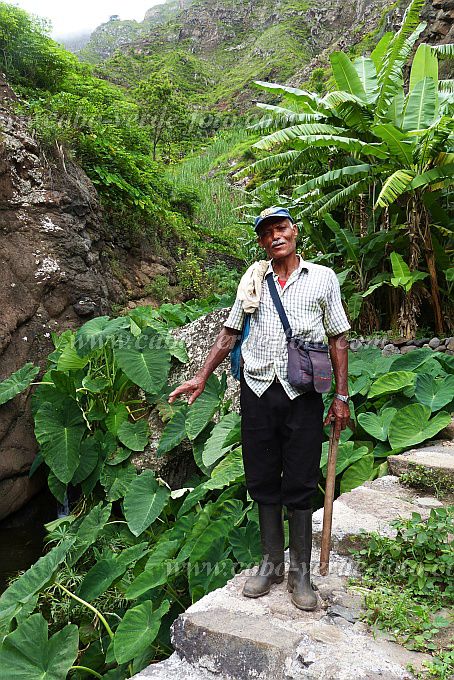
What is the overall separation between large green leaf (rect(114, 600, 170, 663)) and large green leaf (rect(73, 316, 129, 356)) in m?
2.64

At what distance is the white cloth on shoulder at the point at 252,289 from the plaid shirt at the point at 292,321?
31 mm

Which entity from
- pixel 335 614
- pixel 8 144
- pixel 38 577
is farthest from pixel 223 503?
pixel 8 144

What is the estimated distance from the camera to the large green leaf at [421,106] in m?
5.94

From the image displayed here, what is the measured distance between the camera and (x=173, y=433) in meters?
4.47

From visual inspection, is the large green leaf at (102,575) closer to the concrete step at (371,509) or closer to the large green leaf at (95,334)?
the concrete step at (371,509)

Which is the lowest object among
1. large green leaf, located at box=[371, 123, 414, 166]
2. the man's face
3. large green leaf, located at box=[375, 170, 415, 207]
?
the man's face

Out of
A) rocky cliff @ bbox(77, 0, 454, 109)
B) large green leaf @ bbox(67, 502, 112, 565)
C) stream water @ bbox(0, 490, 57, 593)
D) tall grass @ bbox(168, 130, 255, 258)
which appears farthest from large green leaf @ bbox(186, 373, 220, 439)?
rocky cliff @ bbox(77, 0, 454, 109)

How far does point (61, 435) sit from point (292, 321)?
10.5 ft

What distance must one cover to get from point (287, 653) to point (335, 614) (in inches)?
12.0

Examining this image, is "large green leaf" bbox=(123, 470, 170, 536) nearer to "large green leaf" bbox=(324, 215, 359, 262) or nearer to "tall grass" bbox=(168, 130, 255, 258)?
"large green leaf" bbox=(324, 215, 359, 262)

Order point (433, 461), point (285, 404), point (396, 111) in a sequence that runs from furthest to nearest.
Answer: point (396, 111) < point (433, 461) < point (285, 404)

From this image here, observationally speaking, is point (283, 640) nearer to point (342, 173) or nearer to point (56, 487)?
point (56, 487)

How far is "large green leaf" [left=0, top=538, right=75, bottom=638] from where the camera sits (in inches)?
117

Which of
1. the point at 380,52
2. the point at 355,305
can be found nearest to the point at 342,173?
the point at 355,305
